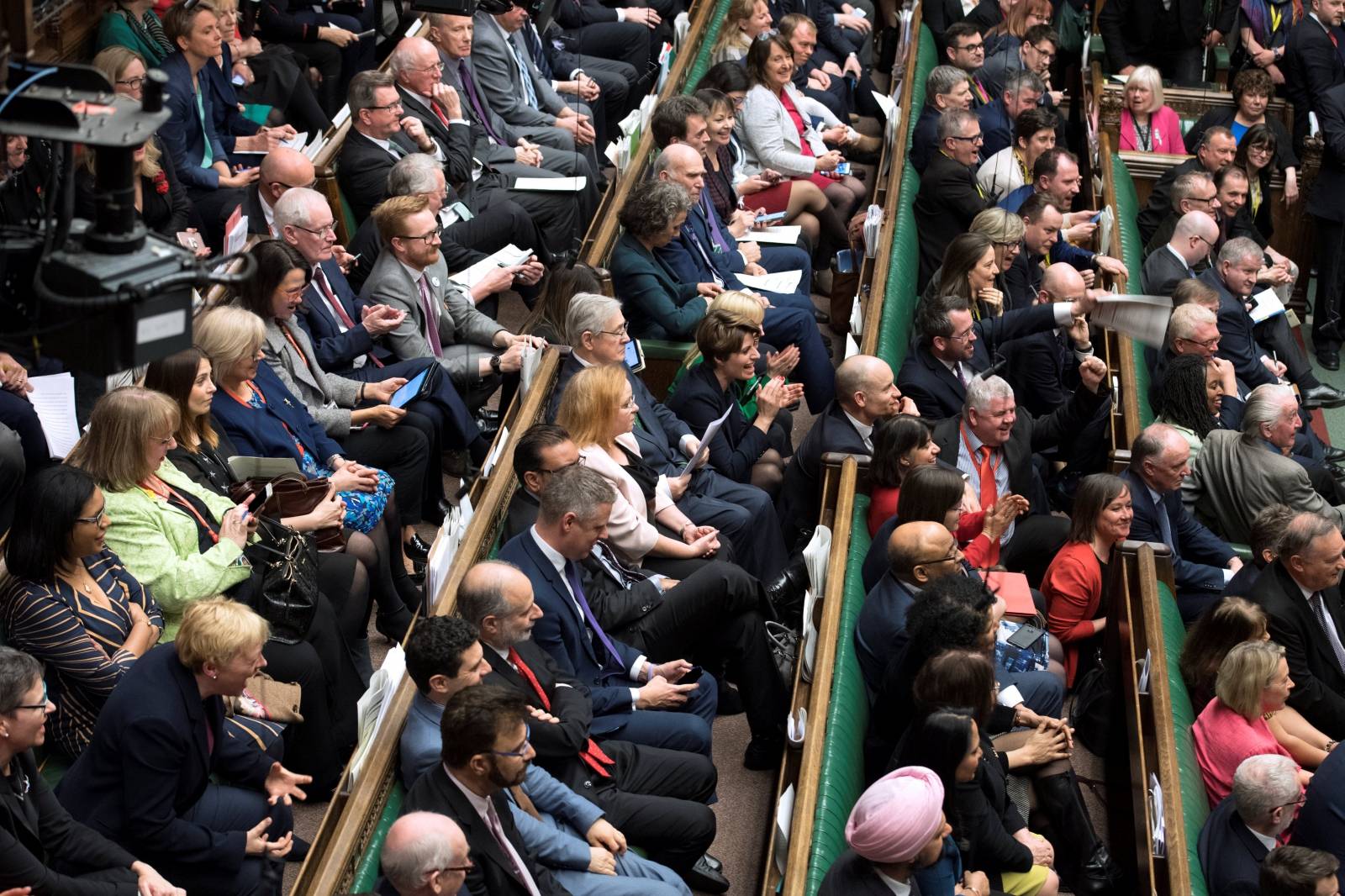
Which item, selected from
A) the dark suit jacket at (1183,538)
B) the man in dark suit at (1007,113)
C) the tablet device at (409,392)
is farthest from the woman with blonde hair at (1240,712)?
the man in dark suit at (1007,113)

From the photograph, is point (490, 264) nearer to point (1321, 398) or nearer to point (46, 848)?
point (46, 848)

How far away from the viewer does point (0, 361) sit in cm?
416

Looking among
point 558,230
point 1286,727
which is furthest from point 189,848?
point 558,230

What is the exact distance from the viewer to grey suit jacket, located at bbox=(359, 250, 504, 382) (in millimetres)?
5270

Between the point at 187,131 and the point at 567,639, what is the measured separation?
8.18 ft

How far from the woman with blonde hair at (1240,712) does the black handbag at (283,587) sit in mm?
2227

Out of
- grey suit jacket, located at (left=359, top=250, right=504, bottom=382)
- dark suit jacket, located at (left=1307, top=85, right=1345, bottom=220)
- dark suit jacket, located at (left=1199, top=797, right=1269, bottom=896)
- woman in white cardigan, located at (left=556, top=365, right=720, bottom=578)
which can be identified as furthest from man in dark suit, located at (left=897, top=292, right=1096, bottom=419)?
dark suit jacket, located at (left=1307, top=85, right=1345, bottom=220)

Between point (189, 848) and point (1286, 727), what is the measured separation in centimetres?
285

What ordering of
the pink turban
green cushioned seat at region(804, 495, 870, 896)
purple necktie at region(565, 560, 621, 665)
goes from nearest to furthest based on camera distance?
1. the pink turban
2. green cushioned seat at region(804, 495, 870, 896)
3. purple necktie at region(565, 560, 621, 665)

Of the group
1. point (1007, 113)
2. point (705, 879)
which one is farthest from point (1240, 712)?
point (1007, 113)

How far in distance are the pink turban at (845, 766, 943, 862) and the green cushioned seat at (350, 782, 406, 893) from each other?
90 cm

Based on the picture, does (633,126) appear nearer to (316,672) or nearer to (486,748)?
(316,672)

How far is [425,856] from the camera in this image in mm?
3123

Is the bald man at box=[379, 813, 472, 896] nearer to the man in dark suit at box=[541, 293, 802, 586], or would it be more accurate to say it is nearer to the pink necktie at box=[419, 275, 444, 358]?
the man in dark suit at box=[541, 293, 802, 586]
